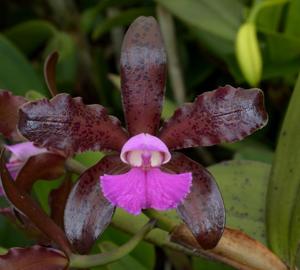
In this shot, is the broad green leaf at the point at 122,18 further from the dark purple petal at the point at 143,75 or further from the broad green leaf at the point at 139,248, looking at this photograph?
the dark purple petal at the point at 143,75

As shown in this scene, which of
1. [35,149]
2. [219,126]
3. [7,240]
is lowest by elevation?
[7,240]

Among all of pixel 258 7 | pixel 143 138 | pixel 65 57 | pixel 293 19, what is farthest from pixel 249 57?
pixel 65 57

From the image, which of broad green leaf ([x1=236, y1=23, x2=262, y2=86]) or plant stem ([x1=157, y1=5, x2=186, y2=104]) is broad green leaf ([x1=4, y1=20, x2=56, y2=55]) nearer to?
plant stem ([x1=157, y1=5, x2=186, y2=104])

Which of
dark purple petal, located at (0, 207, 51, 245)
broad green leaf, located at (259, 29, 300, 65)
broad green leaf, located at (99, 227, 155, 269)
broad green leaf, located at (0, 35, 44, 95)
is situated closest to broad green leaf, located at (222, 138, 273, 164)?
broad green leaf, located at (259, 29, 300, 65)

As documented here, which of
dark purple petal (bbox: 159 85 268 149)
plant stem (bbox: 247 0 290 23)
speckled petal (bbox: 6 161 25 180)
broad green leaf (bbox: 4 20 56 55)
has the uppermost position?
dark purple petal (bbox: 159 85 268 149)

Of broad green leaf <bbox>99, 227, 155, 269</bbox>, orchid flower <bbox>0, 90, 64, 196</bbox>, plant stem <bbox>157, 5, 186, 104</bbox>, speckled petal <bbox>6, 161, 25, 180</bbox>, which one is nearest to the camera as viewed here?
orchid flower <bbox>0, 90, 64, 196</bbox>

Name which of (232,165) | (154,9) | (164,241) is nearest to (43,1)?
(154,9)

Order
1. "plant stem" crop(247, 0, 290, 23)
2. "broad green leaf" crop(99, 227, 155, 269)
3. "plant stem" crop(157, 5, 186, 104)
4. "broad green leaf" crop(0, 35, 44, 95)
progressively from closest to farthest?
"broad green leaf" crop(99, 227, 155, 269) < "plant stem" crop(247, 0, 290, 23) < "broad green leaf" crop(0, 35, 44, 95) < "plant stem" crop(157, 5, 186, 104)

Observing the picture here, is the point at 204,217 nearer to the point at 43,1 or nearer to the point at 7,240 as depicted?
the point at 7,240
